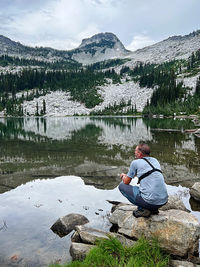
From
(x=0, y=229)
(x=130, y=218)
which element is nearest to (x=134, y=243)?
(x=130, y=218)

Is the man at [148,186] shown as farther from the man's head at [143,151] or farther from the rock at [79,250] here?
the rock at [79,250]

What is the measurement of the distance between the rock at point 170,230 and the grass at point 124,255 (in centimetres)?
31

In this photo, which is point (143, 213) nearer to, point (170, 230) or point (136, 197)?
point (136, 197)

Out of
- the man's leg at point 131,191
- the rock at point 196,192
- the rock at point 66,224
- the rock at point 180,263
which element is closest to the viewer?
the rock at point 180,263

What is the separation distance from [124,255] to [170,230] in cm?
166

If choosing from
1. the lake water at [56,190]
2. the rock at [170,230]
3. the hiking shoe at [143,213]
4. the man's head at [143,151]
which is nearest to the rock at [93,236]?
the rock at [170,230]

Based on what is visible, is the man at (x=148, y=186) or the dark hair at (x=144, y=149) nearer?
the man at (x=148, y=186)

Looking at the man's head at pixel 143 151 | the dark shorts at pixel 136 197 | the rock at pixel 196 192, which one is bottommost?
the rock at pixel 196 192

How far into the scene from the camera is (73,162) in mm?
18516

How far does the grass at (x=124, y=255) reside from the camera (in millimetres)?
5082

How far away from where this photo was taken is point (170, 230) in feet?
20.3

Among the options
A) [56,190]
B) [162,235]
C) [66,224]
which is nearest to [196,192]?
[162,235]

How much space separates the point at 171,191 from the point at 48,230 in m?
7.05

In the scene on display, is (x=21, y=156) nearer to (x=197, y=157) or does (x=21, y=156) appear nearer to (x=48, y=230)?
(x=48, y=230)
